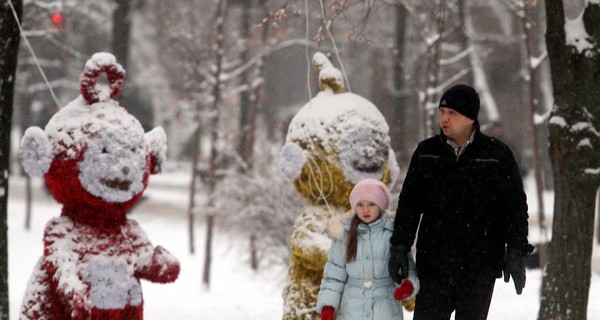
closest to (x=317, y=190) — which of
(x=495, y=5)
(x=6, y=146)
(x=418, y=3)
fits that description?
(x=6, y=146)

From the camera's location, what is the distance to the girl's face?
4.23 m

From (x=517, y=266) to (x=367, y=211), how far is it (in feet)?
2.85

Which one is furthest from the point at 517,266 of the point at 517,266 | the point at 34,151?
the point at 34,151

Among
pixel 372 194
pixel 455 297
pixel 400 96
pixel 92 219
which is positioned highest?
pixel 400 96

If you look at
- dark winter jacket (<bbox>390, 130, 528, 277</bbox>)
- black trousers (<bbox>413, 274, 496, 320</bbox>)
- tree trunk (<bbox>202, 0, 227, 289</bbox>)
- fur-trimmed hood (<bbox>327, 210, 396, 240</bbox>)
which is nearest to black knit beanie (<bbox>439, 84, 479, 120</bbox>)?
dark winter jacket (<bbox>390, 130, 528, 277</bbox>)

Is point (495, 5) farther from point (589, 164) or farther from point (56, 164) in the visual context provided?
point (56, 164)

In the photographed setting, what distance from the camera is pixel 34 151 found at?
443 centimetres

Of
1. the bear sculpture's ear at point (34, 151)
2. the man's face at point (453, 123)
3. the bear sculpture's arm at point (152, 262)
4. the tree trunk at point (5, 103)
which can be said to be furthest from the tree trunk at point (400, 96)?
the bear sculpture's ear at point (34, 151)

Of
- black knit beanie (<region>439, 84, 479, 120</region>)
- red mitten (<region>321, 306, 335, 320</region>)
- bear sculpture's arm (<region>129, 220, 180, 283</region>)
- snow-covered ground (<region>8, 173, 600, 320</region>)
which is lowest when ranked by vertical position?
snow-covered ground (<region>8, 173, 600, 320</region>)

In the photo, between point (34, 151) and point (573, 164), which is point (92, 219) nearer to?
point (34, 151)

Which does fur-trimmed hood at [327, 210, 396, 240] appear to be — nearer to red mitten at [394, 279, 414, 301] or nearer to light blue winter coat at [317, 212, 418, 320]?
light blue winter coat at [317, 212, 418, 320]

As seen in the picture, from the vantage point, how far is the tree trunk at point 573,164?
5.45 m

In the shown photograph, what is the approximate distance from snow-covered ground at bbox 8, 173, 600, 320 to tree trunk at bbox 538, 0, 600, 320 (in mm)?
1045

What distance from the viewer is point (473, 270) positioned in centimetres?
399
